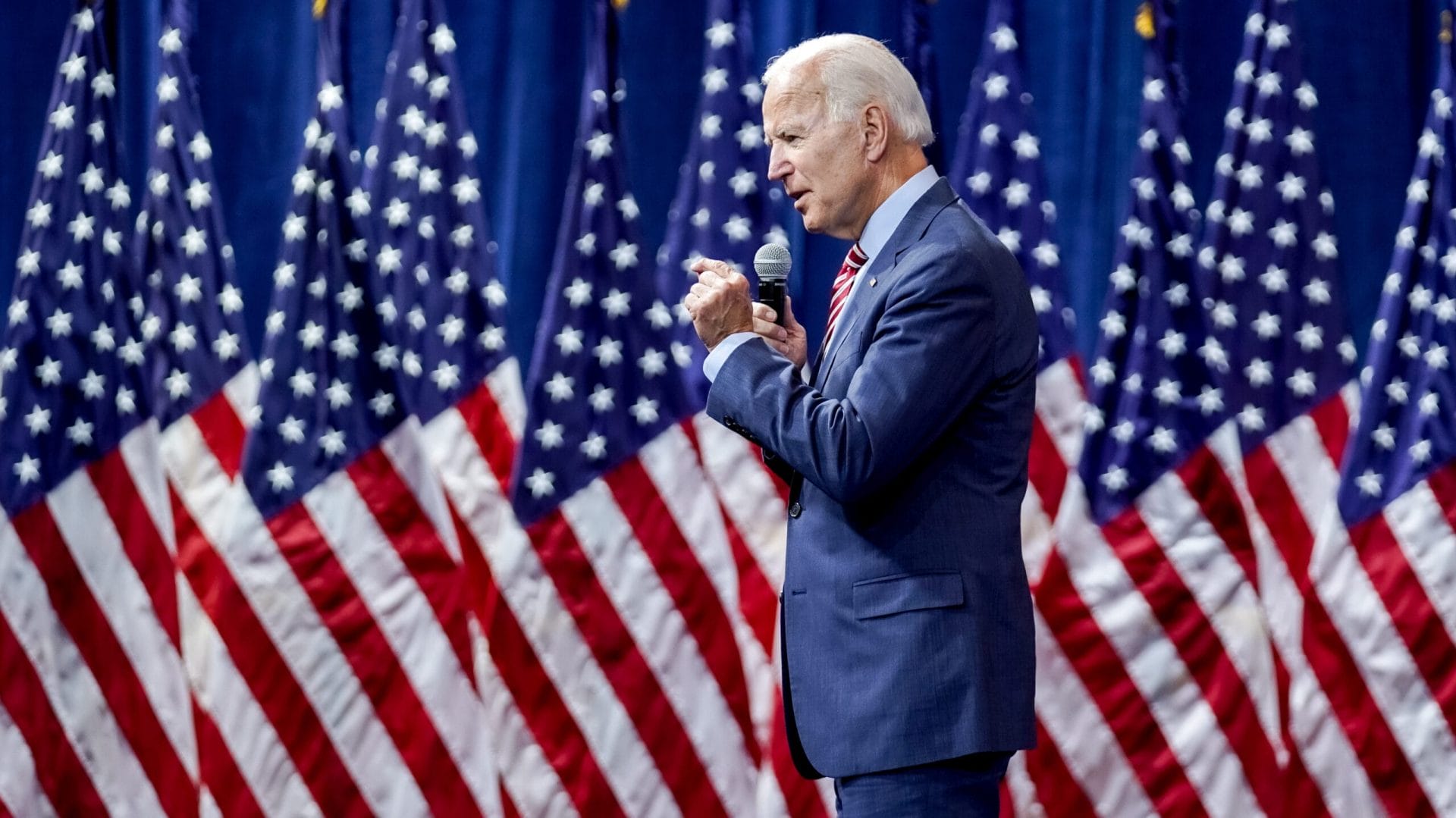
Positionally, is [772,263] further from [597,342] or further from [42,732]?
[42,732]

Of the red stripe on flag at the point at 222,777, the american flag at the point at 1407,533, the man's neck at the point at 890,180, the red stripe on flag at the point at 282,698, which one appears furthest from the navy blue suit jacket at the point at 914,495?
the red stripe on flag at the point at 222,777

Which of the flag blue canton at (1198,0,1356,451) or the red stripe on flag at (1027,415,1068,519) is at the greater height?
the flag blue canton at (1198,0,1356,451)

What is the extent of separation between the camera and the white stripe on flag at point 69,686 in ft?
11.0

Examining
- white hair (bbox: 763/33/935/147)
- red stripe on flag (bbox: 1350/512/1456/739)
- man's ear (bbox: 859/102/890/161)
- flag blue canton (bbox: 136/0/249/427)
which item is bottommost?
red stripe on flag (bbox: 1350/512/1456/739)

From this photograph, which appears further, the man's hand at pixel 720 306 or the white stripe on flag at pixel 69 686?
the white stripe on flag at pixel 69 686

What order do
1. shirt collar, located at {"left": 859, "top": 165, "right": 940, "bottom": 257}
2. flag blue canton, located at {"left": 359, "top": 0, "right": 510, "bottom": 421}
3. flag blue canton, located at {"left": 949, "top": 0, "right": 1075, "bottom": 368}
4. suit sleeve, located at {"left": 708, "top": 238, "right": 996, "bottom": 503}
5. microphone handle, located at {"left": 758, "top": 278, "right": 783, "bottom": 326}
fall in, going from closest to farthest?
suit sleeve, located at {"left": 708, "top": 238, "right": 996, "bottom": 503}
shirt collar, located at {"left": 859, "top": 165, "right": 940, "bottom": 257}
microphone handle, located at {"left": 758, "top": 278, "right": 783, "bottom": 326}
flag blue canton, located at {"left": 949, "top": 0, "right": 1075, "bottom": 368}
flag blue canton, located at {"left": 359, "top": 0, "right": 510, "bottom": 421}

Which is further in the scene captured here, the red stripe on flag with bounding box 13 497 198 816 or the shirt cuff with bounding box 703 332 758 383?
the red stripe on flag with bounding box 13 497 198 816

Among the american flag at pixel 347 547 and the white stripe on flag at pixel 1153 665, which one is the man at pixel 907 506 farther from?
the american flag at pixel 347 547

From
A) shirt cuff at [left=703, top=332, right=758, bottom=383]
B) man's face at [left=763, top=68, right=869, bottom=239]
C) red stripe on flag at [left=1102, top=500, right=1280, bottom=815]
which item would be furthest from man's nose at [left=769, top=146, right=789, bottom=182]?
red stripe on flag at [left=1102, top=500, right=1280, bottom=815]

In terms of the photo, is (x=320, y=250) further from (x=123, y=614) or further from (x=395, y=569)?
(x=123, y=614)

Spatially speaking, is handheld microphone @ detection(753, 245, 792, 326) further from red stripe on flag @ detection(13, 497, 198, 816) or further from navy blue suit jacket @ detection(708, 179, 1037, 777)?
red stripe on flag @ detection(13, 497, 198, 816)

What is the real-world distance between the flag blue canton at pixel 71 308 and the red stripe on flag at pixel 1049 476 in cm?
191

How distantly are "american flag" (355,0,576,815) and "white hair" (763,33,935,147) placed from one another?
5.10 ft

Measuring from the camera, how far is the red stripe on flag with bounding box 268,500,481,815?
326cm
